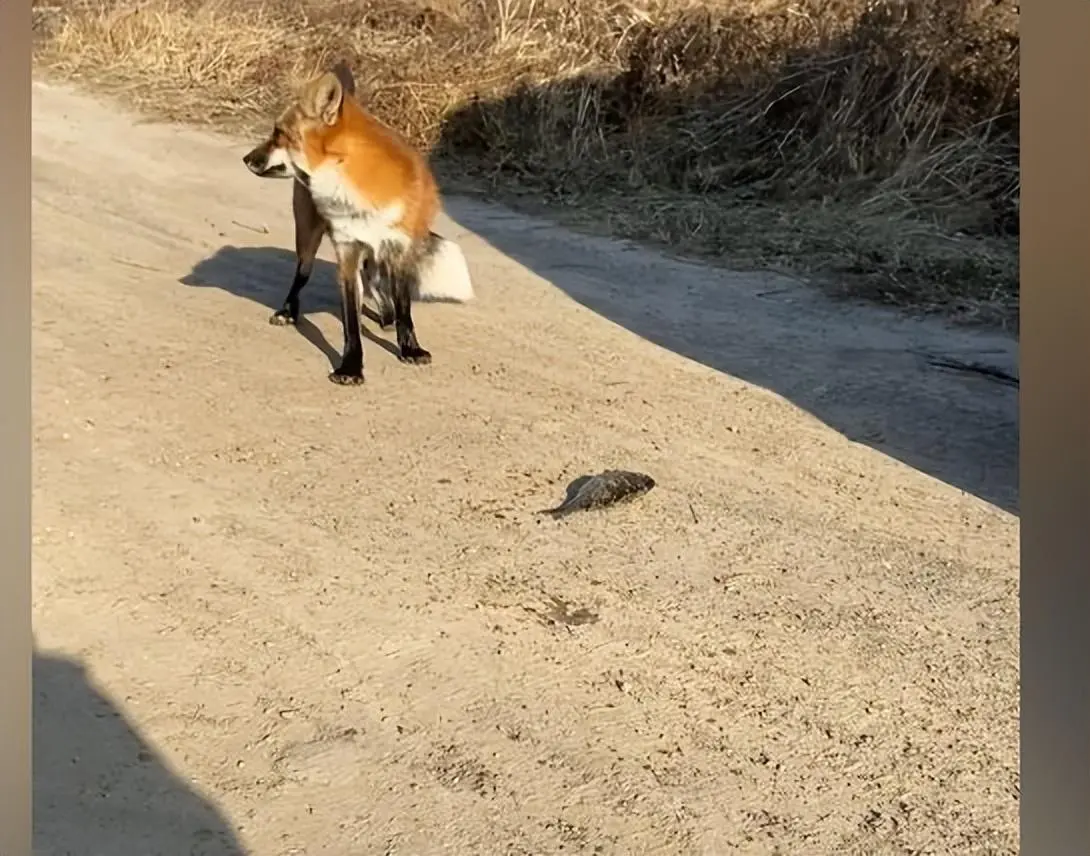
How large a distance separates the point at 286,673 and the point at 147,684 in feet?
1.00

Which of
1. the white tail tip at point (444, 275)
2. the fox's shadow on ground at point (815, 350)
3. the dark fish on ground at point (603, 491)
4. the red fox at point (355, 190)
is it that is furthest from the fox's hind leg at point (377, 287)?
the dark fish on ground at point (603, 491)

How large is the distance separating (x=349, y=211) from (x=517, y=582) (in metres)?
2.14

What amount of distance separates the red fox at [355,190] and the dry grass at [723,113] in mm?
2216

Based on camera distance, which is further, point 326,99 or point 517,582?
point 326,99

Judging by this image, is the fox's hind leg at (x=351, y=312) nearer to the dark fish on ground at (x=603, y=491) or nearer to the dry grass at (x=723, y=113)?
the dark fish on ground at (x=603, y=491)

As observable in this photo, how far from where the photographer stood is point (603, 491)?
4.25 m

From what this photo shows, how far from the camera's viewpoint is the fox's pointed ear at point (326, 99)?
210 inches

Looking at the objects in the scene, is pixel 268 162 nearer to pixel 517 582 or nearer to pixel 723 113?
pixel 517 582

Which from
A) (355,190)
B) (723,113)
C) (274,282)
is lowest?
(274,282)

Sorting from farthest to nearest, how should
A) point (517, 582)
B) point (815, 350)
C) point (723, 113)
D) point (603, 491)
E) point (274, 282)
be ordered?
1. point (723, 113)
2. point (274, 282)
3. point (815, 350)
4. point (603, 491)
5. point (517, 582)

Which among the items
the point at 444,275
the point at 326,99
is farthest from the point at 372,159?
the point at 444,275

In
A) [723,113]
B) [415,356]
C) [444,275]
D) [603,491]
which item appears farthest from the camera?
[723,113]

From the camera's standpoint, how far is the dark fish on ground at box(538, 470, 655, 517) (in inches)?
166

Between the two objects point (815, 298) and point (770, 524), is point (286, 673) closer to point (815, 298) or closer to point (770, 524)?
point (770, 524)
